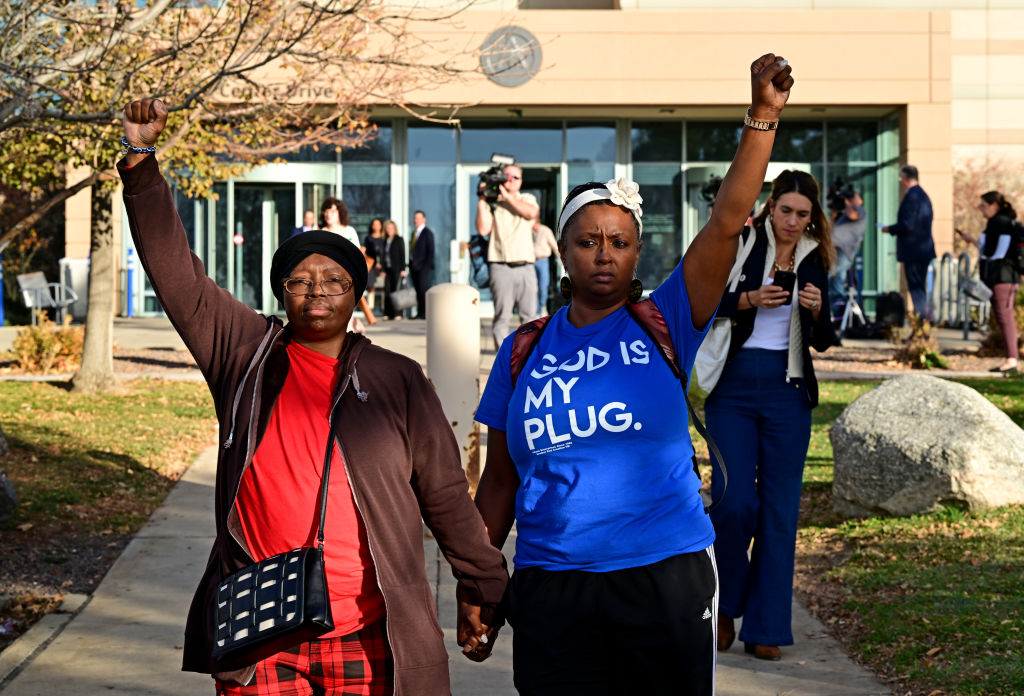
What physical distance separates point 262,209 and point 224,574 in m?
25.9

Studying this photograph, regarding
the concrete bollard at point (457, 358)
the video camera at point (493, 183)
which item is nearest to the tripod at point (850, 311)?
the video camera at point (493, 183)

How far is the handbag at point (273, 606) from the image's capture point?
2764mm

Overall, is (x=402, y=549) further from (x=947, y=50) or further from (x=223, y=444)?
(x=947, y=50)

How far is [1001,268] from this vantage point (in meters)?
14.4

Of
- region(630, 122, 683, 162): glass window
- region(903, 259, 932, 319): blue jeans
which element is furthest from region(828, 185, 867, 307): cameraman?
region(630, 122, 683, 162): glass window

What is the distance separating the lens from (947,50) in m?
27.3

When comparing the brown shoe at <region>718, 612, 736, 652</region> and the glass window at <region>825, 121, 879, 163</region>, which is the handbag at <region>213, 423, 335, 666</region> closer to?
the brown shoe at <region>718, 612, 736, 652</region>

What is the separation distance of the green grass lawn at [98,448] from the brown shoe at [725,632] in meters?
3.91

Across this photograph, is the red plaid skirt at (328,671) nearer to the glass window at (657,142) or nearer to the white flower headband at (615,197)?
the white flower headband at (615,197)

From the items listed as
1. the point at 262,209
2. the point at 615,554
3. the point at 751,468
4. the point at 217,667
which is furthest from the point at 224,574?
the point at 262,209

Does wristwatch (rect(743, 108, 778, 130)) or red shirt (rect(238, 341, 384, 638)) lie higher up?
wristwatch (rect(743, 108, 778, 130))

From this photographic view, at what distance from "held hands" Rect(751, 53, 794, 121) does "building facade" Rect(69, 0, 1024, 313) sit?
23.2 m

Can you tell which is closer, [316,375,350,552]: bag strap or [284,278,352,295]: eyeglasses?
[316,375,350,552]: bag strap

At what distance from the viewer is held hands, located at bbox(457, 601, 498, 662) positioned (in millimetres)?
3115
